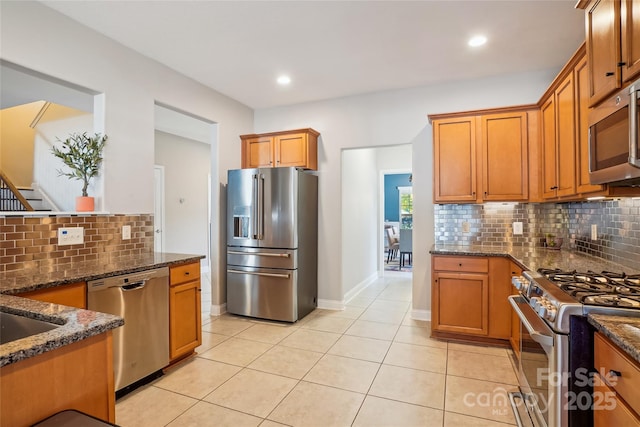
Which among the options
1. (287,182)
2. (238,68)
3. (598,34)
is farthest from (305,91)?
(598,34)

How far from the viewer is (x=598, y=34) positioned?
1689 mm

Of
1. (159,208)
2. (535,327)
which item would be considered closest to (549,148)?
(535,327)

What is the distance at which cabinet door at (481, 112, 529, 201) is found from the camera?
3.13 m

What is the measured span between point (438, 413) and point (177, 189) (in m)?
5.47

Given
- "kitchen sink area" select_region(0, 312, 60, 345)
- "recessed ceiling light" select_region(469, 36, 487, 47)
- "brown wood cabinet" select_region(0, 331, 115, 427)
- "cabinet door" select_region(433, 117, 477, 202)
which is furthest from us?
"cabinet door" select_region(433, 117, 477, 202)

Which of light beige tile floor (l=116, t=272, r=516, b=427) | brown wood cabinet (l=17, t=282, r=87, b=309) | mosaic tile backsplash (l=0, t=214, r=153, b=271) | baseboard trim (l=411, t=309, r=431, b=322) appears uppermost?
mosaic tile backsplash (l=0, t=214, r=153, b=271)

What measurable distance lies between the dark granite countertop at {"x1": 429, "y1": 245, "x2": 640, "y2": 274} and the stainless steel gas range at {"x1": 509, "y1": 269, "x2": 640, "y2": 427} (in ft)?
1.47

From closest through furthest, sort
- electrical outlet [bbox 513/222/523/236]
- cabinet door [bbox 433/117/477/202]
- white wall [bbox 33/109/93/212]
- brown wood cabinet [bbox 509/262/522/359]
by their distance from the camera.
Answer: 1. brown wood cabinet [bbox 509/262/522/359]
2. cabinet door [bbox 433/117/477/202]
3. electrical outlet [bbox 513/222/523/236]
4. white wall [bbox 33/109/93/212]

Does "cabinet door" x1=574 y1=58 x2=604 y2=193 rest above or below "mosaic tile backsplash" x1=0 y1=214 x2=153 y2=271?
above

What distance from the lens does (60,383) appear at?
1.00 metres

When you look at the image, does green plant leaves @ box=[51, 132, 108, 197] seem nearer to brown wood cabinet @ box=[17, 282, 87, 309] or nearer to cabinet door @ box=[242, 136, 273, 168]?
brown wood cabinet @ box=[17, 282, 87, 309]

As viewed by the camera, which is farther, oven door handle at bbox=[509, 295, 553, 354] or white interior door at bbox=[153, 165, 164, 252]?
white interior door at bbox=[153, 165, 164, 252]

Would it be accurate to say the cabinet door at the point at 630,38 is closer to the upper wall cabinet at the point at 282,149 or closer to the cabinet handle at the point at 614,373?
the cabinet handle at the point at 614,373

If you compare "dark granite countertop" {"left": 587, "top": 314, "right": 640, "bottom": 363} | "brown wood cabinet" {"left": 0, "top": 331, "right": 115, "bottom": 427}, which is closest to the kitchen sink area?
"brown wood cabinet" {"left": 0, "top": 331, "right": 115, "bottom": 427}
